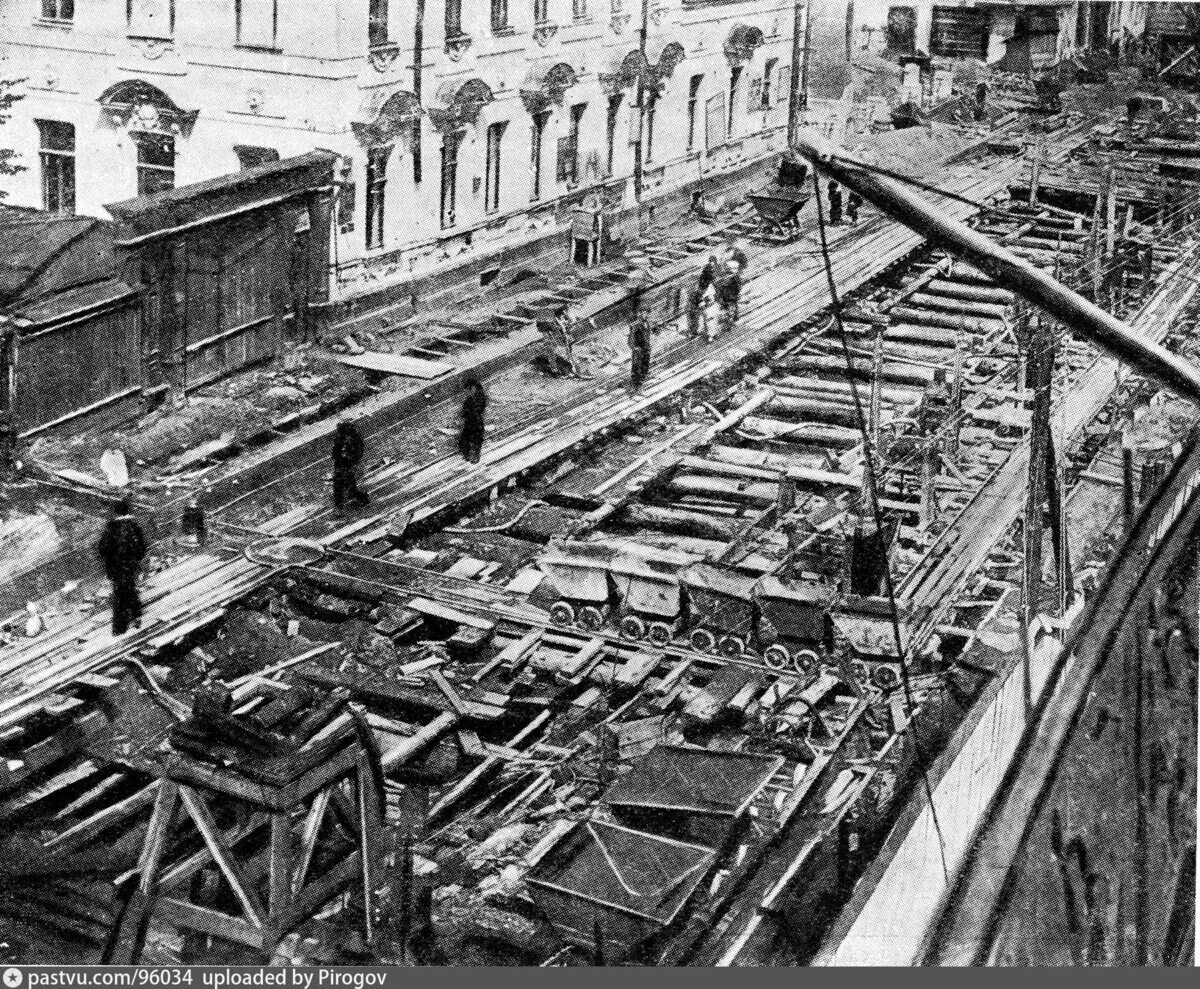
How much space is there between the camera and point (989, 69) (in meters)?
18.9

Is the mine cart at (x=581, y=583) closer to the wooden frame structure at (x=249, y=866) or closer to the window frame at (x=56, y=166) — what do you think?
the wooden frame structure at (x=249, y=866)

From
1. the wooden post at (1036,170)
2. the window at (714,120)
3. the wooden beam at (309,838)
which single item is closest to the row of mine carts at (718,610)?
the wooden beam at (309,838)

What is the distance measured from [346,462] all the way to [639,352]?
4645 millimetres

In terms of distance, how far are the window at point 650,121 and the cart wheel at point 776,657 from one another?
7.33m

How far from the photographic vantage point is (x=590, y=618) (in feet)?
48.4

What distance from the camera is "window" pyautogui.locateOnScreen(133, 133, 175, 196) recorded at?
56.0 ft

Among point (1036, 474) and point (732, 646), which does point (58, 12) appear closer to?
point (732, 646)

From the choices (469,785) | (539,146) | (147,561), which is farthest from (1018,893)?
(539,146)

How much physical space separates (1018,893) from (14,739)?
7.19 meters

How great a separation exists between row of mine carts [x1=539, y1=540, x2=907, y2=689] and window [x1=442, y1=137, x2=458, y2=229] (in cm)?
464

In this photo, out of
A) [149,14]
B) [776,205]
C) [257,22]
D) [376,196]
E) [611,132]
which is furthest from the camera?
[776,205]

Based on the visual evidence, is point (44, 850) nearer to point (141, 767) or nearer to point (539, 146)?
point (141, 767)

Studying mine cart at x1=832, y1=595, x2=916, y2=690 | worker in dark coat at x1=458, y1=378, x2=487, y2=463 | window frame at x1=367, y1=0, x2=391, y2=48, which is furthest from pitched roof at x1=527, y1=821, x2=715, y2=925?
window frame at x1=367, y1=0, x2=391, y2=48

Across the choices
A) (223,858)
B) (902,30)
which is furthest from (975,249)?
(902,30)
